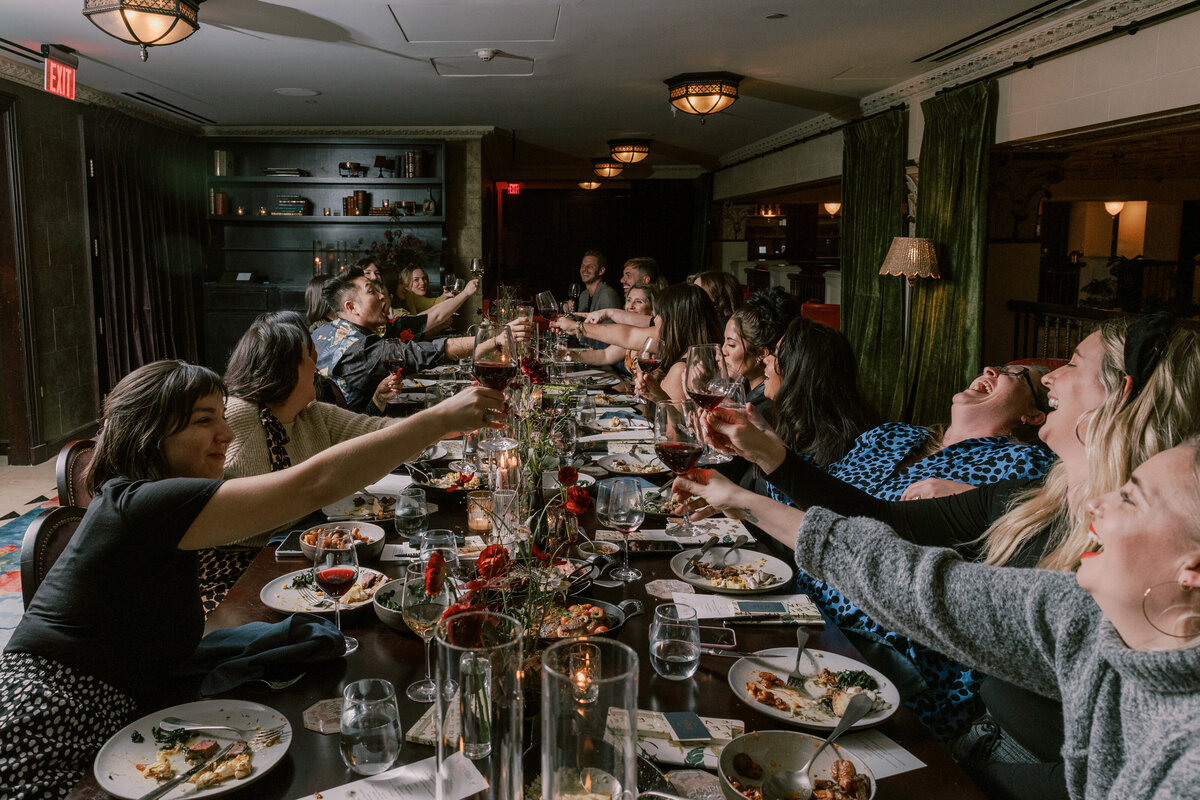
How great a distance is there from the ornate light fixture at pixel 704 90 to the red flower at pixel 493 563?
5373 millimetres

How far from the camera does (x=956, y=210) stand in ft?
18.2

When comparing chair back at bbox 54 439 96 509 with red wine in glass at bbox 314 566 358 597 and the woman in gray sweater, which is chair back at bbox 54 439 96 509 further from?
the woman in gray sweater

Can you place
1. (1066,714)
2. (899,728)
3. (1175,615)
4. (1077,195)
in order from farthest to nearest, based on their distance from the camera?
1. (1077,195)
2. (899,728)
3. (1066,714)
4. (1175,615)

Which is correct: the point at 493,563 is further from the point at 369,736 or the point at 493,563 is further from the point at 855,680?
the point at 855,680

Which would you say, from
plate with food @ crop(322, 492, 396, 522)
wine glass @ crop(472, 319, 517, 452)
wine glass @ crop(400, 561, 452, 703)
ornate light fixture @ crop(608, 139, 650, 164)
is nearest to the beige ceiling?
ornate light fixture @ crop(608, 139, 650, 164)

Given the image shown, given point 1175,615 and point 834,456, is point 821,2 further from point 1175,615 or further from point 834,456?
point 1175,615

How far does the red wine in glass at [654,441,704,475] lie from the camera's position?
67.6 inches

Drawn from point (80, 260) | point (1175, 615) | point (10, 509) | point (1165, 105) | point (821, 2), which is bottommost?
point (10, 509)

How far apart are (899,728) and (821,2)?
3956 millimetres

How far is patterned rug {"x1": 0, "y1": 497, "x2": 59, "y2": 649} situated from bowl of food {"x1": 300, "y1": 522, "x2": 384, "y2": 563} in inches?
51.1

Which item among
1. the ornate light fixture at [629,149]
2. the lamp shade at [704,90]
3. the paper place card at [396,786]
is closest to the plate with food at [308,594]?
the paper place card at [396,786]

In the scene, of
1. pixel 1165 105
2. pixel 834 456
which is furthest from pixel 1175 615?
pixel 1165 105

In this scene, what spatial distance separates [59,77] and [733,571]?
574 centimetres

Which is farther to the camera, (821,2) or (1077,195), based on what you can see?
(1077,195)
